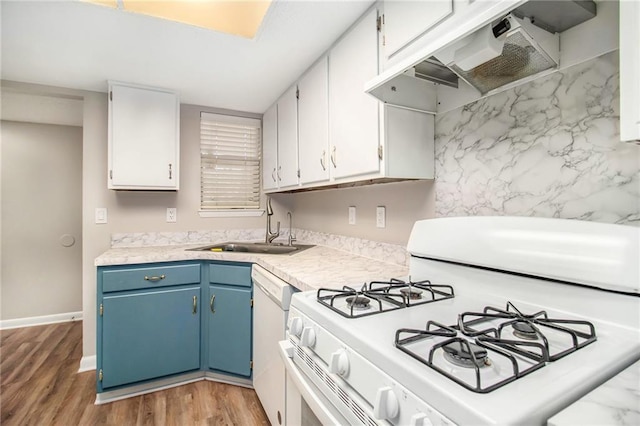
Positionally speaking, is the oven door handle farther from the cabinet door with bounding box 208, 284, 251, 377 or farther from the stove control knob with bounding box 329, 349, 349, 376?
the cabinet door with bounding box 208, 284, 251, 377

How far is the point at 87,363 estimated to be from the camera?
7.87 feet

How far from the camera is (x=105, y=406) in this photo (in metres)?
1.97

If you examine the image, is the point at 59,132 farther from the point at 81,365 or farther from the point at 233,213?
the point at 81,365

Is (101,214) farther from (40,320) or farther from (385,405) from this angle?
(385,405)

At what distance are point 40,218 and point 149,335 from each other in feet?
7.76

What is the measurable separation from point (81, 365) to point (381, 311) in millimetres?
2631

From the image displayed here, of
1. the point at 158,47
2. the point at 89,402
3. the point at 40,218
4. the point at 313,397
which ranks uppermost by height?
the point at 158,47

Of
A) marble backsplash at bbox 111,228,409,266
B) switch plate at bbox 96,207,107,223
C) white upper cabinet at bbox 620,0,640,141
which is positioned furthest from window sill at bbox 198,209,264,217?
white upper cabinet at bbox 620,0,640,141

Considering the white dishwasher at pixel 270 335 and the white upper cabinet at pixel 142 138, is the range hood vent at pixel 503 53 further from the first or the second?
the white upper cabinet at pixel 142 138

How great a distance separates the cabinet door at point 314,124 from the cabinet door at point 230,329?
904 mm

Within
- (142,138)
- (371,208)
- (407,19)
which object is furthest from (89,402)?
(407,19)

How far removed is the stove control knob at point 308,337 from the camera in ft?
2.97

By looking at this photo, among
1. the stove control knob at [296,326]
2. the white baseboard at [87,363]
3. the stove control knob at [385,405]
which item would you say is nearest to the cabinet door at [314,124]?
the stove control knob at [296,326]

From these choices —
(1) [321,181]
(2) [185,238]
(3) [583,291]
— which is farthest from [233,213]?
(3) [583,291]
